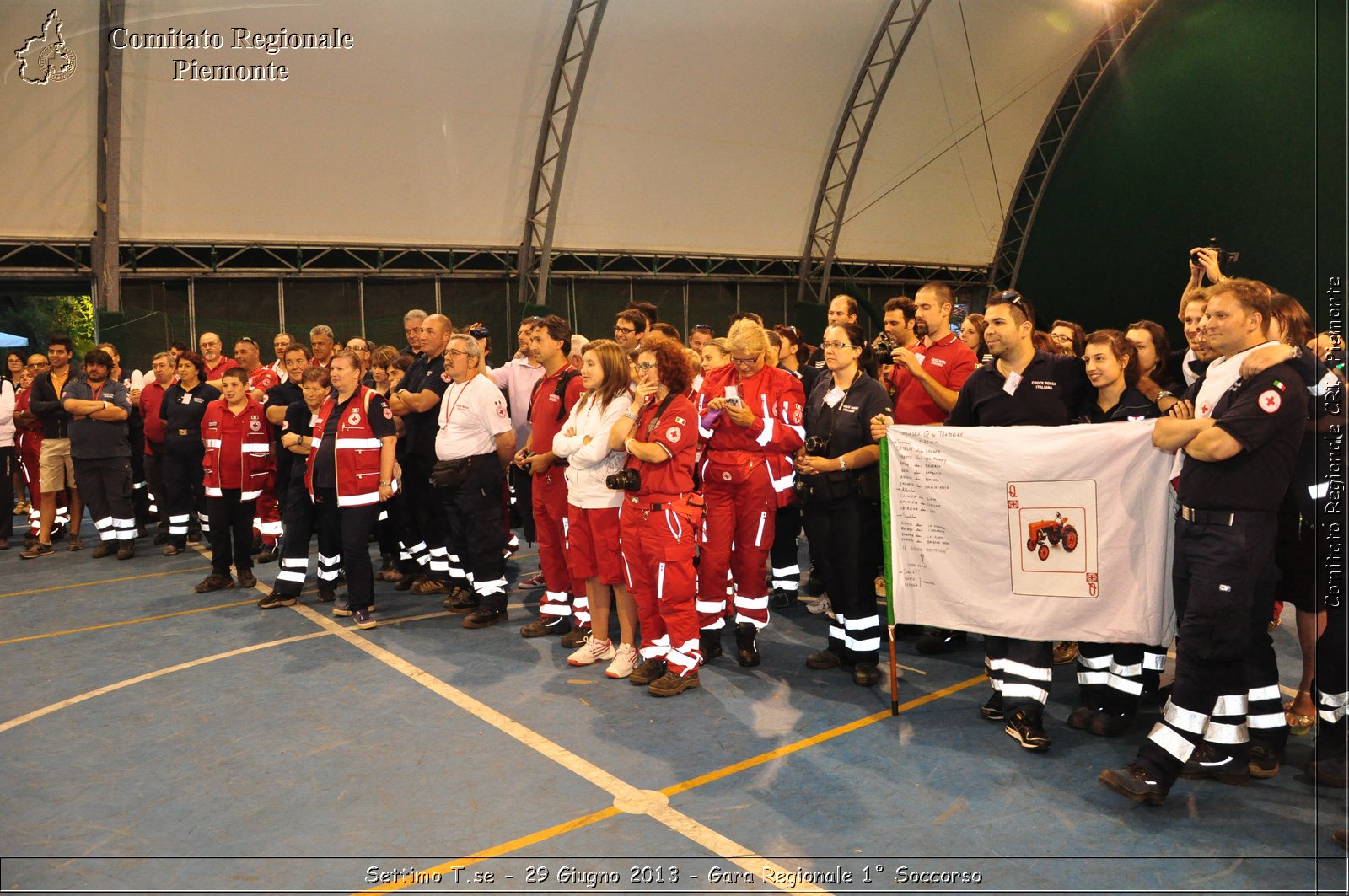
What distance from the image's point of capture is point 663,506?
5.36 metres

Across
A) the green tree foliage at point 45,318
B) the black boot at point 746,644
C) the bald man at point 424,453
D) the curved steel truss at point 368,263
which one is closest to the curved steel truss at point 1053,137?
the curved steel truss at point 368,263

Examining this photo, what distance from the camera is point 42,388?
32.9 ft

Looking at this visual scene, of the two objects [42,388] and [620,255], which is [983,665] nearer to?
[42,388]

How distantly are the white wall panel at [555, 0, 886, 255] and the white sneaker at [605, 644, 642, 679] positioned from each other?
13033 mm

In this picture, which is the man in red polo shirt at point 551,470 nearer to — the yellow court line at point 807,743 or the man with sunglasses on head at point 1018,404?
the yellow court line at point 807,743

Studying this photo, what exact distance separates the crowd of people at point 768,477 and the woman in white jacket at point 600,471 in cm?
2

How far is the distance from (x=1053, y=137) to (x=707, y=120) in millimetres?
8955

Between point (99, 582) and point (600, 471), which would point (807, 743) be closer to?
point (600, 471)

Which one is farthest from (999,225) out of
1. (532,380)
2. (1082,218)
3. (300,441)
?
(300,441)

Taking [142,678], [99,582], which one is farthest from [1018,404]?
[99,582]

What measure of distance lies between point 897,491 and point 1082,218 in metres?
18.8

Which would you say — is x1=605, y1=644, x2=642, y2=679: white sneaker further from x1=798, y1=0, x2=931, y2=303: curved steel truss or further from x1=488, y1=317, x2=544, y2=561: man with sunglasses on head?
x1=798, y1=0, x2=931, y2=303: curved steel truss

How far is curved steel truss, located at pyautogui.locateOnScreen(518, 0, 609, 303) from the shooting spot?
1537 centimetres

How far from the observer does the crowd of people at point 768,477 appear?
3.84 meters
